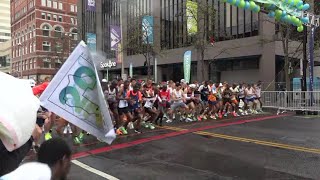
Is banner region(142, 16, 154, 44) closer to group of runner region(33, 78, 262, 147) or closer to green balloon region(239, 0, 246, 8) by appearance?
group of runner region(33, 78, 262, 147)

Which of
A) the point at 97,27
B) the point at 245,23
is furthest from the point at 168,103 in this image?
the point at 97,27

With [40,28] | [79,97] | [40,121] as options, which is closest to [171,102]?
[40,121]

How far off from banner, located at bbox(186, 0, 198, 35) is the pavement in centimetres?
1489

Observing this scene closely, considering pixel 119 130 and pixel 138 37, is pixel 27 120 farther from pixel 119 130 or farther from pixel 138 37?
pixel 138 37

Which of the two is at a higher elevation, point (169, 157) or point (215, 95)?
point (215, 95)

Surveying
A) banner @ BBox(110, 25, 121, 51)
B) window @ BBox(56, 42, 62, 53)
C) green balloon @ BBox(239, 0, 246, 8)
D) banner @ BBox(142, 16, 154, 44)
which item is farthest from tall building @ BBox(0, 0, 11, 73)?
green balloon @ BBox(239, 0, 246, 8)

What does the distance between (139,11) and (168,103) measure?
653 inches

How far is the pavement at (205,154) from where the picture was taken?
24.5 feet

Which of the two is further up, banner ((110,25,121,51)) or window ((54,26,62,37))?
window ((54,26,62,37))

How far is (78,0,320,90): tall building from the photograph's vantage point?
30.6 m

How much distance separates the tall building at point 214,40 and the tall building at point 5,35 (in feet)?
273

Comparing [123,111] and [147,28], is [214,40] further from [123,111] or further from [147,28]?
[123,111]

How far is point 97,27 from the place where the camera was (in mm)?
53250

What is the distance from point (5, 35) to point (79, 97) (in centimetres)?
14361
